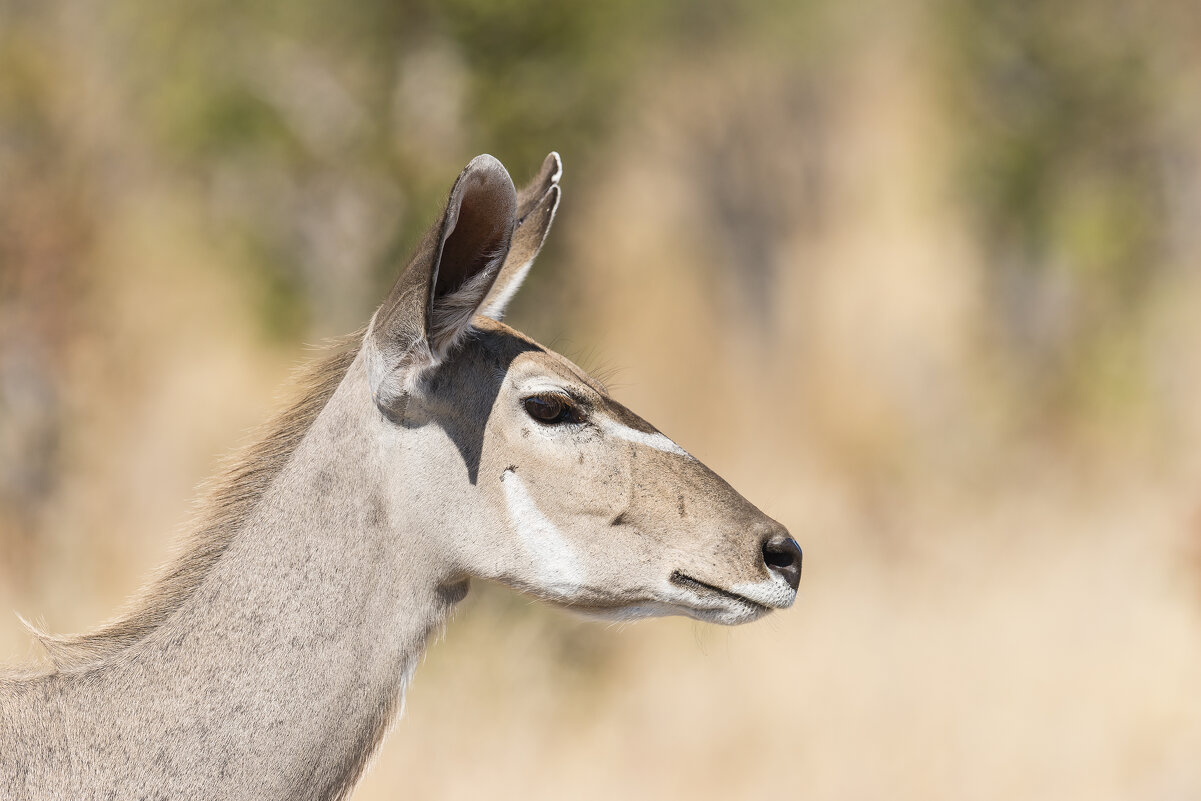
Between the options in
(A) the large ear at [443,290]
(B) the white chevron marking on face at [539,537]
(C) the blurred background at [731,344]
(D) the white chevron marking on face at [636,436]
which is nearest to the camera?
(A) the large ear at [443,290]

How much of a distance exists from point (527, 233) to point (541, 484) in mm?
1096

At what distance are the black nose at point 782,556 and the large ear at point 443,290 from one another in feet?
3.92

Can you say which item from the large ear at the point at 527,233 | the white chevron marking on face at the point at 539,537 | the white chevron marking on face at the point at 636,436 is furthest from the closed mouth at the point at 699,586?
the large ear at the point at 527,233

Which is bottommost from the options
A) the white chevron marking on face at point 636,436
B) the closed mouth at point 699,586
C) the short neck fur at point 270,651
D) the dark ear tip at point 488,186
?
the short neck fur at point 270,651

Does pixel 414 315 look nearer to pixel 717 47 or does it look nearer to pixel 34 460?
pixel 34 460

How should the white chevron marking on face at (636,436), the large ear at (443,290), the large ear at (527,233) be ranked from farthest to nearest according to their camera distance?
the large ear at (527,233) → the white chevron marking on face at (636,436) → the large ear at (443,290)

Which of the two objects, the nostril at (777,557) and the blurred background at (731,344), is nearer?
the nostril at (777,557)

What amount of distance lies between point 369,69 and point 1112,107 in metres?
10.1

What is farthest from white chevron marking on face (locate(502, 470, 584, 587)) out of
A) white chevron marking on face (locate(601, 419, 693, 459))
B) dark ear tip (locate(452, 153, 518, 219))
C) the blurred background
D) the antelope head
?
the blurred background

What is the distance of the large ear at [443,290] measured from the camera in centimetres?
371

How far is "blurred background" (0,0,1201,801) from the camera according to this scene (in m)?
9.76

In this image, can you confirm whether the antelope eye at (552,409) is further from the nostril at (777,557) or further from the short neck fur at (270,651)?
the nostril at (777,557)

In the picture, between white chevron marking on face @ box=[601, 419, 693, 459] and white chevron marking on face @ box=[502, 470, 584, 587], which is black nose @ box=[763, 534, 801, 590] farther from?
white chevron marking on face @ box=[502, 470, 584, 587]

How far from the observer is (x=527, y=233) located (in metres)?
4.64
